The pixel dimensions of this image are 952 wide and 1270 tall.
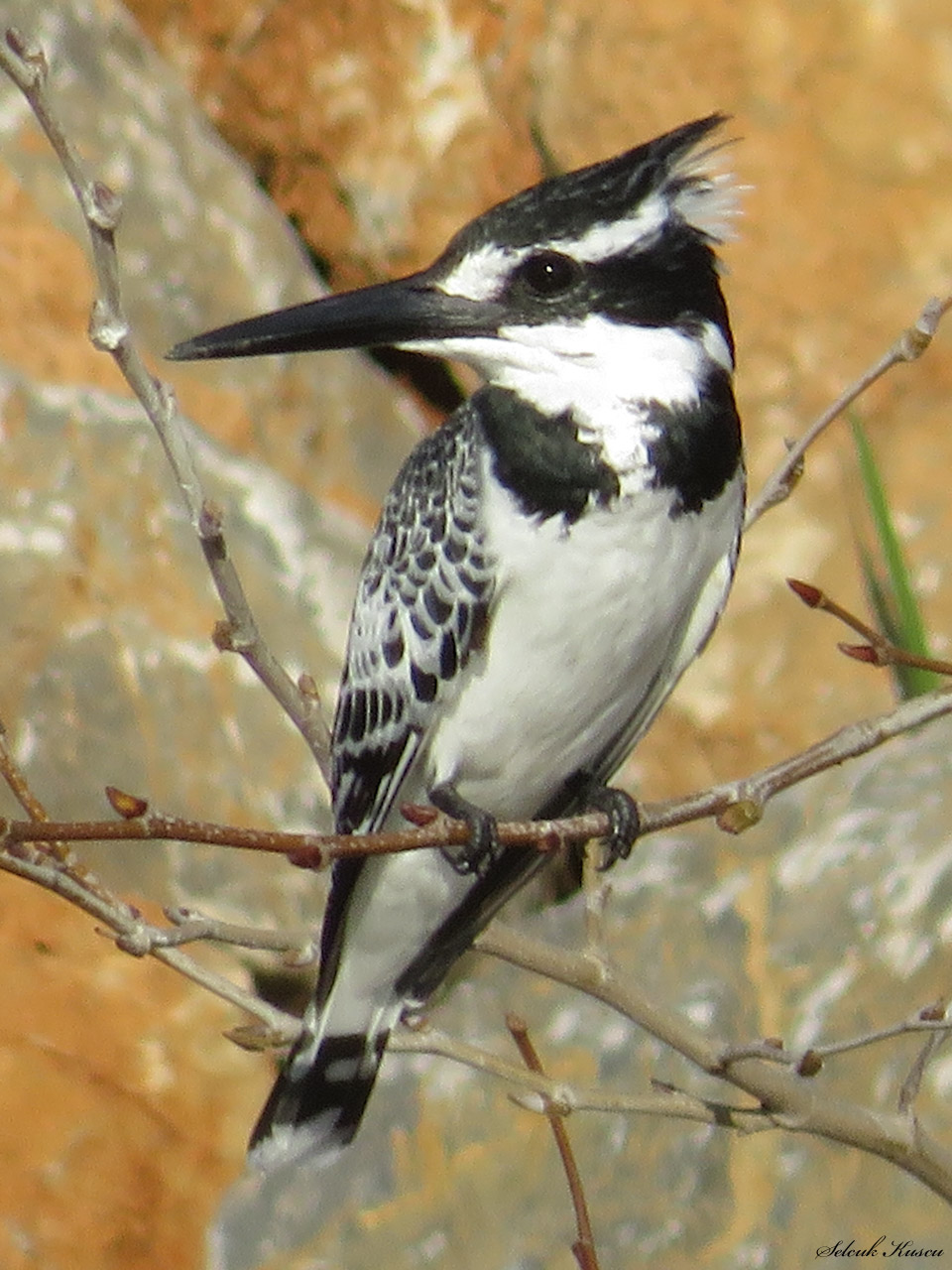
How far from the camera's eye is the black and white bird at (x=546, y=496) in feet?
6.71

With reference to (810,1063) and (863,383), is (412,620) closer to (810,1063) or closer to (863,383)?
(863,383)

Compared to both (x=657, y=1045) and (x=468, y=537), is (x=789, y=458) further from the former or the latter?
(x=657, y=1045)

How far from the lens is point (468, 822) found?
2.03 metres

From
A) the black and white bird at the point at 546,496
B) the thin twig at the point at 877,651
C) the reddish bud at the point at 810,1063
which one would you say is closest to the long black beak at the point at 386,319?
the black and white bird at the point at 546,496

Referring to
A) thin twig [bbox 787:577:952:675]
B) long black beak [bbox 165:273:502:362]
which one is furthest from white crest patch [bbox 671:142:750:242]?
thin twig [bbox 787:577:952:675]

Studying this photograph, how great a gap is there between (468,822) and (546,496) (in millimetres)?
376

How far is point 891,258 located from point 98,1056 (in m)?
2.56

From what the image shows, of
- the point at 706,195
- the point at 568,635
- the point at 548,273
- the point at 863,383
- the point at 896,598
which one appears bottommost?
the point at 568,635

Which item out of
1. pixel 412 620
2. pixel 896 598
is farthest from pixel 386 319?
pixel 896 598

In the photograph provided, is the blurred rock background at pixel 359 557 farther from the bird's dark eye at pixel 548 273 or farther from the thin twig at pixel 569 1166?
the bird's dark eye at pixel 548 273

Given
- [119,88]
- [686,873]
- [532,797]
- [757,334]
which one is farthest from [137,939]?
[119,88]

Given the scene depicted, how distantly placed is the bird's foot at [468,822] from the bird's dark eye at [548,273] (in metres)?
0.60

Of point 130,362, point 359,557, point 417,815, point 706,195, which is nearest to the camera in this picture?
point 130,362

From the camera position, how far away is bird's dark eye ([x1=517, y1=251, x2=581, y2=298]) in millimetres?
2043
